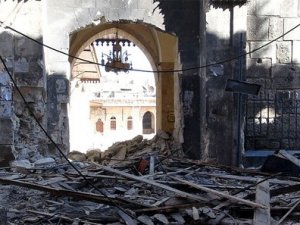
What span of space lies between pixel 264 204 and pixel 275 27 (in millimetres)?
5385

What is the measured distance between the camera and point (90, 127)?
3316 cm

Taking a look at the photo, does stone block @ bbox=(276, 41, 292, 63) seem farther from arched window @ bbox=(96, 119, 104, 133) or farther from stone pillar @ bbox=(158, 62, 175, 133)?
arched window @ bbox=(96, 119, 104, 133)

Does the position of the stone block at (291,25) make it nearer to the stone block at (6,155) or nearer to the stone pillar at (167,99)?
the stone pillar at (167,99)

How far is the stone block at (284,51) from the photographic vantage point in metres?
9.16

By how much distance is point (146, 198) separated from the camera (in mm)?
5270

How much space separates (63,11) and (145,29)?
15.3ft

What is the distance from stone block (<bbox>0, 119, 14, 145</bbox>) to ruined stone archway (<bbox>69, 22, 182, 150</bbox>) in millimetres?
4038

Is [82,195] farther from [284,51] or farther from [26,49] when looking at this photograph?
[284,51]

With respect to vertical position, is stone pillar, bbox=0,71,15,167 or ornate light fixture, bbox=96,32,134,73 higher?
ornate light fixture, bbox=96,32,134,73

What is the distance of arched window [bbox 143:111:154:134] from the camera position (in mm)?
35656

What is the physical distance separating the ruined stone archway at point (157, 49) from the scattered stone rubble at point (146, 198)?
5231 millimetres

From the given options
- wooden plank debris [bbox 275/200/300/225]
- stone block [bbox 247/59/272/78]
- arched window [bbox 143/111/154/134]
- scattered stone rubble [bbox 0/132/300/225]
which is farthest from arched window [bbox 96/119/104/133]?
wooden plank debris [bbox 275/200/300/225]

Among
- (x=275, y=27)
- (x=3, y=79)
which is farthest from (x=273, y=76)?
(x=3, y=79)

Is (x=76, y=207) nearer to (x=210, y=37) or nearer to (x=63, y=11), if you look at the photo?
(x=210, y=37)
